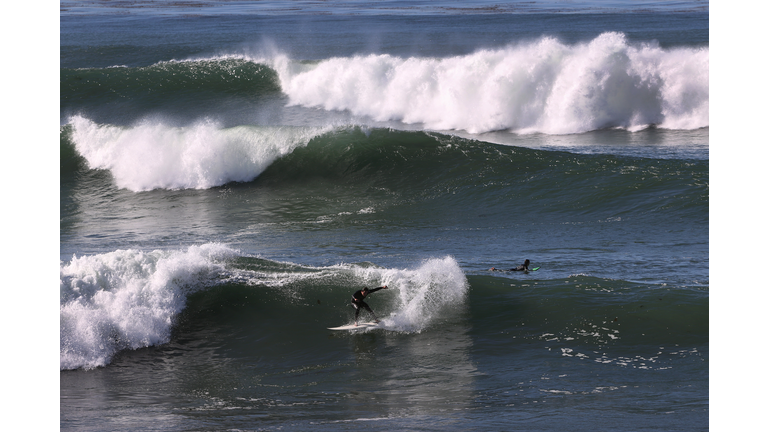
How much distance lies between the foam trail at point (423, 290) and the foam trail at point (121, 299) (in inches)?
99.4

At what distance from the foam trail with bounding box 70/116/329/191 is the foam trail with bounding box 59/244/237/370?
6.93 meters

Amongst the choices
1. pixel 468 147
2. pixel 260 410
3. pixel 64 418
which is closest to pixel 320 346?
pixel 260 410

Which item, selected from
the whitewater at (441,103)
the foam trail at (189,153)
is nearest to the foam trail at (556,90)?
the whitewater at (441,103)

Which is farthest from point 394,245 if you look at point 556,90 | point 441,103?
point 441,103

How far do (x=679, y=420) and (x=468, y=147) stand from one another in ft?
37.0

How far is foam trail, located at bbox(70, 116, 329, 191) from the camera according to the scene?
16672mm

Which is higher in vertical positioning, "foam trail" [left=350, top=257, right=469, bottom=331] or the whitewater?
the whitewater

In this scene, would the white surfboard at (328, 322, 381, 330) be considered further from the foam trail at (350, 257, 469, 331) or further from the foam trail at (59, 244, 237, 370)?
the foam trail at (59, 244, 237, 370)

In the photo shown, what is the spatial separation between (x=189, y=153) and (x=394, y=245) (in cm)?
748

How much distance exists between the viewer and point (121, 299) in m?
8.71

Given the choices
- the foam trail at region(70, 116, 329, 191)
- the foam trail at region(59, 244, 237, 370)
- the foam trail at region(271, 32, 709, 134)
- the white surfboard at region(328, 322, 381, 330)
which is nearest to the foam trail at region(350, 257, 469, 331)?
the white surfboard at region(328, 322, 381, 330)

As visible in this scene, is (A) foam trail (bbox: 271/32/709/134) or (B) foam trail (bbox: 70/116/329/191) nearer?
(B) foam trail (bbox: 70/116/329/191)

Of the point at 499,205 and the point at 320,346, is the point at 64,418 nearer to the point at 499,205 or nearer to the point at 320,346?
the point at 320,346

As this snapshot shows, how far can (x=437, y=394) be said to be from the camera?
22.3ft
